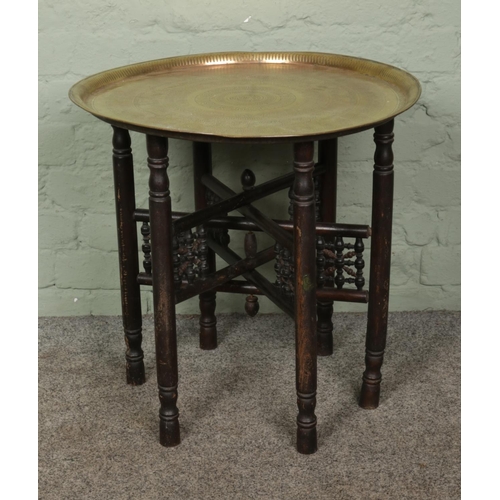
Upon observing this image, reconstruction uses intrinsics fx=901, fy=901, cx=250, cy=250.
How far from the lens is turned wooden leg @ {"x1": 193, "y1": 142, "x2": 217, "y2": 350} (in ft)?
9.21

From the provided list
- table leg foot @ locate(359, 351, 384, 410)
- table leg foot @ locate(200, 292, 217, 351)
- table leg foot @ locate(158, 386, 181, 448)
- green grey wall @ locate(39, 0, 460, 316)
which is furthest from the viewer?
table leg foot @ locate(200, 292, 217, 351)

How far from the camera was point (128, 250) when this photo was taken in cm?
264

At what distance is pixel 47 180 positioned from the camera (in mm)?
3039

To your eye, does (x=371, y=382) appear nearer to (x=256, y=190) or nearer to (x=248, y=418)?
(x=248, y=418)

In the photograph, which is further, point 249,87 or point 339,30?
point 339,30

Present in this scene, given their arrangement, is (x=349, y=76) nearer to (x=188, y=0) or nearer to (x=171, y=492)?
(x=188, y=0)

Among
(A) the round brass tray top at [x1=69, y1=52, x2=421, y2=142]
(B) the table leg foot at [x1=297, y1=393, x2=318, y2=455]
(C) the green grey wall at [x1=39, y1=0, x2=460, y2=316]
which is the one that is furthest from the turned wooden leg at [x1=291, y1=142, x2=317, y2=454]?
(C) the green grey wall at [x1=39, y1=0, x2=460, y2=316]

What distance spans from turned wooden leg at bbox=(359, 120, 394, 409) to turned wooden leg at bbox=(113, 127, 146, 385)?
687 millimetres

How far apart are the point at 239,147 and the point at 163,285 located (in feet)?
2.54

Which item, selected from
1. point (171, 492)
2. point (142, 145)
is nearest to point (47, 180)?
point (142, 145)

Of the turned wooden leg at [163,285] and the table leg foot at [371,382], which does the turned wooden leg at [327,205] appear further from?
the turned wooden leg at [163,285]

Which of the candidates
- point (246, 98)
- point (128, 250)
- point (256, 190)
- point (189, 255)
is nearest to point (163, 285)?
point (189, 255)

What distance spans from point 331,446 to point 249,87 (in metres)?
1.02

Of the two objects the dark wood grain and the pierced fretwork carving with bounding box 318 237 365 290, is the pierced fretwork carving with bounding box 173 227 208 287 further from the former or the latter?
the pierced fretwork carving with bounding box 318 237 365 290
